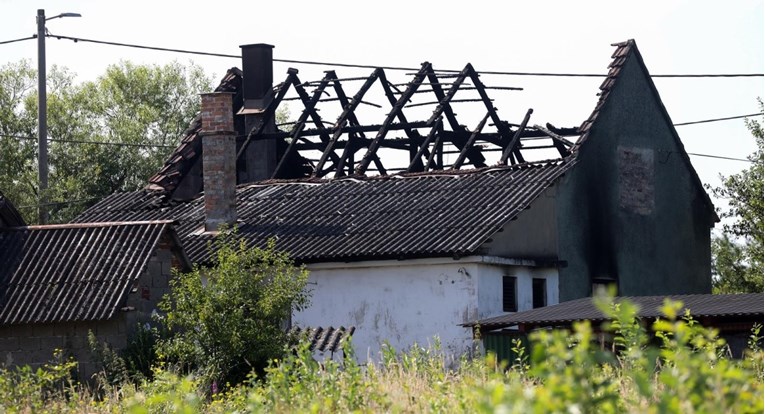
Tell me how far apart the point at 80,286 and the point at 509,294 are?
8296mm

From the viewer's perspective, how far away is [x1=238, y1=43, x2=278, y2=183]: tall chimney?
118 ft

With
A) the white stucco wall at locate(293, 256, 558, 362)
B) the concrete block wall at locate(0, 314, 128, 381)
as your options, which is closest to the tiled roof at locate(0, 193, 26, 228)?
the concrete block wall at locate(0, 314, 128, 381)

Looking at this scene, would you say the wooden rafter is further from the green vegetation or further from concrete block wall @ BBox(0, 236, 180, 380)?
the green vegetation

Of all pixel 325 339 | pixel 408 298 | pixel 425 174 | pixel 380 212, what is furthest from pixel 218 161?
pixel 325 339

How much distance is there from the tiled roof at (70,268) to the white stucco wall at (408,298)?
3783 millimetres

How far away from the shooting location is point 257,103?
36.4 m

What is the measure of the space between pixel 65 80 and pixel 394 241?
35.7 metres

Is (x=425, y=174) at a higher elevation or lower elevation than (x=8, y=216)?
higher

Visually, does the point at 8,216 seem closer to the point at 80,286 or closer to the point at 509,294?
the point at 80,286

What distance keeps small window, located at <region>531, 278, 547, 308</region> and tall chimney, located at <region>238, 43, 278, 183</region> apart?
982cm

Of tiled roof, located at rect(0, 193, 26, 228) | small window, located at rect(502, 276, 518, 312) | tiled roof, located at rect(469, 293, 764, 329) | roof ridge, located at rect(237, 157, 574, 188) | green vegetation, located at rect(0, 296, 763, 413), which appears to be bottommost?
green vegetation, located at rect(0, 296, 763, 413)

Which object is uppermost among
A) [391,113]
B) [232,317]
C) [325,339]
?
[391,113]

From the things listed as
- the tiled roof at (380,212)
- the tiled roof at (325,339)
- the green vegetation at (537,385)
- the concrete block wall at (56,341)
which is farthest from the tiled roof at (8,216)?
the green vegetation at (537,385)

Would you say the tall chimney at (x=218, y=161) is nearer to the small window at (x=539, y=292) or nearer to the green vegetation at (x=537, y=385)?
Answer: the small window at (x=539, y=292)
